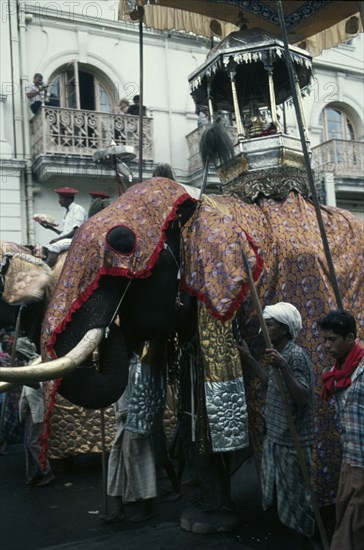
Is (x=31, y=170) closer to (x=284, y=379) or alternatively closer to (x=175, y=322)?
(x=175, y=322)

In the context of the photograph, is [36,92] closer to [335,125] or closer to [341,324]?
[335,125]

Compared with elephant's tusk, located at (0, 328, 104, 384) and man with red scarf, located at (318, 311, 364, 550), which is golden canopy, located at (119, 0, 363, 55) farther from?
man with red scarf, located at (318, 311, 364, 550)

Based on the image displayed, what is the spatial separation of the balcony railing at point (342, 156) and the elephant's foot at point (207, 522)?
1159 centimetres

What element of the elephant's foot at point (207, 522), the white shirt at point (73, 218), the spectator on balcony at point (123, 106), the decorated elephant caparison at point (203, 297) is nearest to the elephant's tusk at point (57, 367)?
the decorated elephant caparison at point (203, 297)

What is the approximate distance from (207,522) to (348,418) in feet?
4.99

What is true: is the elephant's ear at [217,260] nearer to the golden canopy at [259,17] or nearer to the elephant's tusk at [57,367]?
the elephant's tusk at [57,367]

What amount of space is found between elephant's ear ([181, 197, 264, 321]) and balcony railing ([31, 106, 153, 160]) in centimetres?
882

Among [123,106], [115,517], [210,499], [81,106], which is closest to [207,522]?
[210,499]

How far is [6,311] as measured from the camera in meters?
5.55

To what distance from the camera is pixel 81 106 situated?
1345 centimetres

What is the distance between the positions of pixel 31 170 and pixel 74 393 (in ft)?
31.9

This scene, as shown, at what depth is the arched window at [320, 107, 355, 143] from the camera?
1600cm

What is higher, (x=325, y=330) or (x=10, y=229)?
(x=10, y=229)

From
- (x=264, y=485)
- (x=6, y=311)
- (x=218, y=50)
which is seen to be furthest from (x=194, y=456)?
(x=218, y=50)
